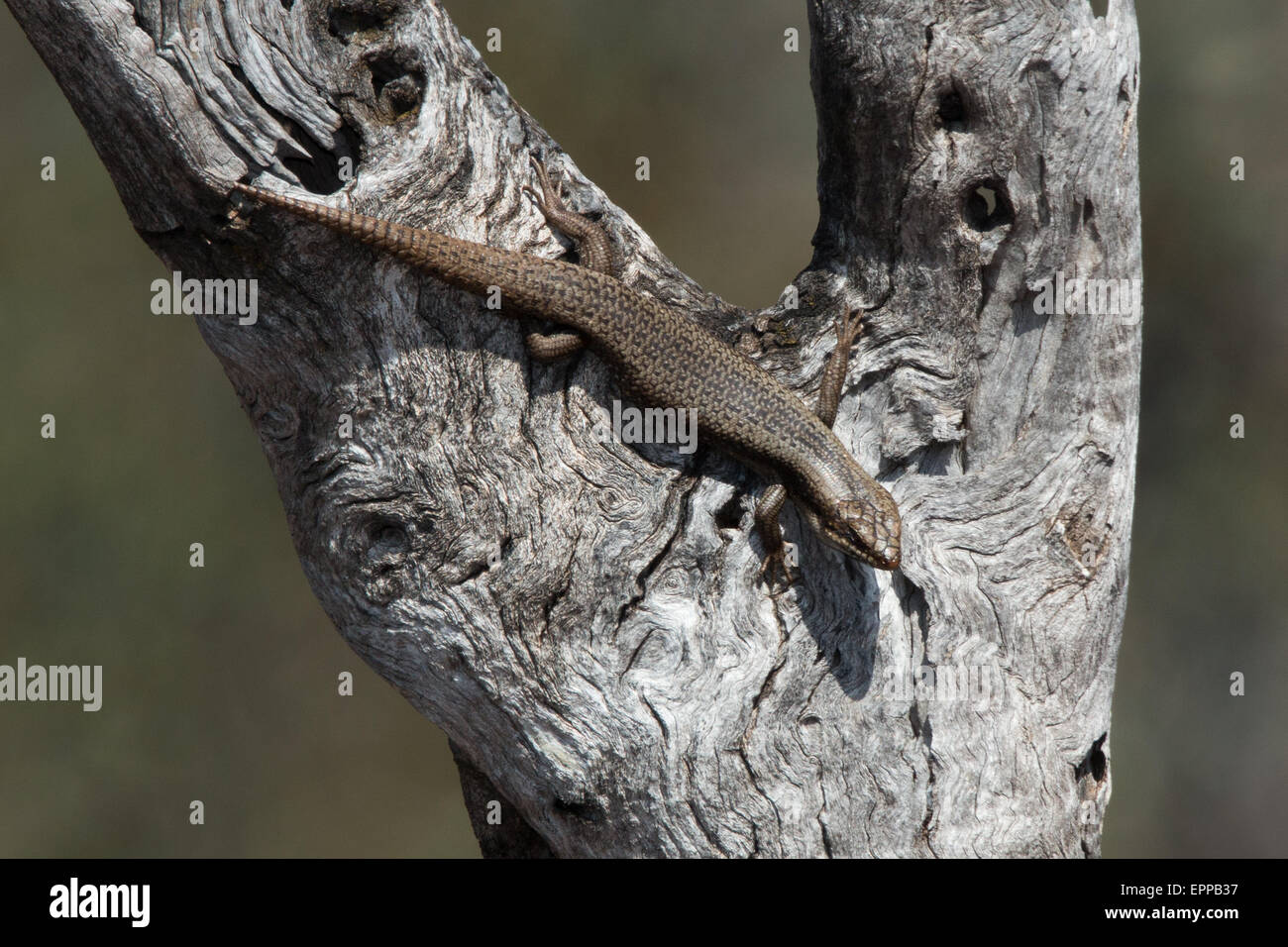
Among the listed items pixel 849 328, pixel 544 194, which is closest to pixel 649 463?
pixel 849 328

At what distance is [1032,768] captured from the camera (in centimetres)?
429

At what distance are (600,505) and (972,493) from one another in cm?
178

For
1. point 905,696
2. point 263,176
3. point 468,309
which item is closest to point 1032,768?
point 905,696

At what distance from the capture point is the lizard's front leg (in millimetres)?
4449

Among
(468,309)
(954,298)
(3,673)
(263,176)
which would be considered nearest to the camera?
(263,176)

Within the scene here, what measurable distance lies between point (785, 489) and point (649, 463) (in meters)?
0.65

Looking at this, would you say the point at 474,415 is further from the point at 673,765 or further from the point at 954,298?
the point at 954,298

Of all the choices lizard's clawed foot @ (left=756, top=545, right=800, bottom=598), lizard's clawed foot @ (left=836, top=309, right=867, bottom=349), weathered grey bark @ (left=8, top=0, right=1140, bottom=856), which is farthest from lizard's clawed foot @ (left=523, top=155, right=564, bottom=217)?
lizard's clawed foot @ (left=756, top=545, right=800, bottom=598)

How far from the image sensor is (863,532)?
14.2 feet

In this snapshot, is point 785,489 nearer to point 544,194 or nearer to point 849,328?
point 849,328

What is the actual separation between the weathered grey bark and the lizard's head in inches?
8.3

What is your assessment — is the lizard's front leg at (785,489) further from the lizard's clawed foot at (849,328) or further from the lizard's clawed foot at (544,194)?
the lizard's clawed foot at (544,194)

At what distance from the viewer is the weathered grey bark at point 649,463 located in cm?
410

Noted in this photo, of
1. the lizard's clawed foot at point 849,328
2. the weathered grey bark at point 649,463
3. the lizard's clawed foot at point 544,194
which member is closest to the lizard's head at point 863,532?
the weathered grey bark at point 649,463
